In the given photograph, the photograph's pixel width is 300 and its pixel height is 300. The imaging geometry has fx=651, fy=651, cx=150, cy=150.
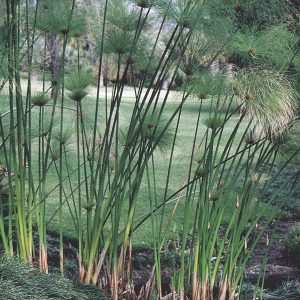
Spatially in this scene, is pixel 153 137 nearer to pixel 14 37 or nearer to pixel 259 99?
pixel 259 99

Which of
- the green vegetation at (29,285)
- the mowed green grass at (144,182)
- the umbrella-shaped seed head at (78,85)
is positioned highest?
the umbrella-shaped seed head at (78,85)

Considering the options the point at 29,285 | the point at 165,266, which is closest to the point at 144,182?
the point at 165,266

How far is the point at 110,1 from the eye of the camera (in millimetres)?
2510

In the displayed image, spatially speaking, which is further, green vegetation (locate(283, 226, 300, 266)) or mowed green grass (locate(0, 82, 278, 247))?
green vegetation (locate(283, 226, 300, 266))

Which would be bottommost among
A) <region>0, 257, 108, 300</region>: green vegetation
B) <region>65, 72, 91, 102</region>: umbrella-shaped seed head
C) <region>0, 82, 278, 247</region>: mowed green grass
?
<region>0, 82, 278, 247</region>: mowed green grass

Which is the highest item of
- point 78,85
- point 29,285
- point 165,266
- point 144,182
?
point 78,85

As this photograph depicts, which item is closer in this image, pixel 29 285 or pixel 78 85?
pixel 29 285

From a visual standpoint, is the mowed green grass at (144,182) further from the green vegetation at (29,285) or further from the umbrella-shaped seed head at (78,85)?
the green vegetation at (29,285)

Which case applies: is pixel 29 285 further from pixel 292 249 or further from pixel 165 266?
pixel 292 249

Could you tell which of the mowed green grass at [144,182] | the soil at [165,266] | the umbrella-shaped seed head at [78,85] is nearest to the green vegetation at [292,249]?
the soil at [165,266]

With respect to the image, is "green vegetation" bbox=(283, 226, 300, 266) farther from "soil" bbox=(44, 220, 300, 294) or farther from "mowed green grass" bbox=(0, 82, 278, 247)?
"mowed green grass" bbox=(0, 82, 278, 247)

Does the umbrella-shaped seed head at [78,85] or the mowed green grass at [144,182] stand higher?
the umbrella-shaped seed head at [78,85]

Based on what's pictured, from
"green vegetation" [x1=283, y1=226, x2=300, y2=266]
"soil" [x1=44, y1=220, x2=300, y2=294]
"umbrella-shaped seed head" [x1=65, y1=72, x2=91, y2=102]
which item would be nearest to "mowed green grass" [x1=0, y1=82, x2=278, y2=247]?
"soil" [x1=44, y1=220, x2=300, y2=294]

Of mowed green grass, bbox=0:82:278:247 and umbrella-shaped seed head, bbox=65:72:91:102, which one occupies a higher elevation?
umbrella-shaped seed head, bbox=65:72:91:102
